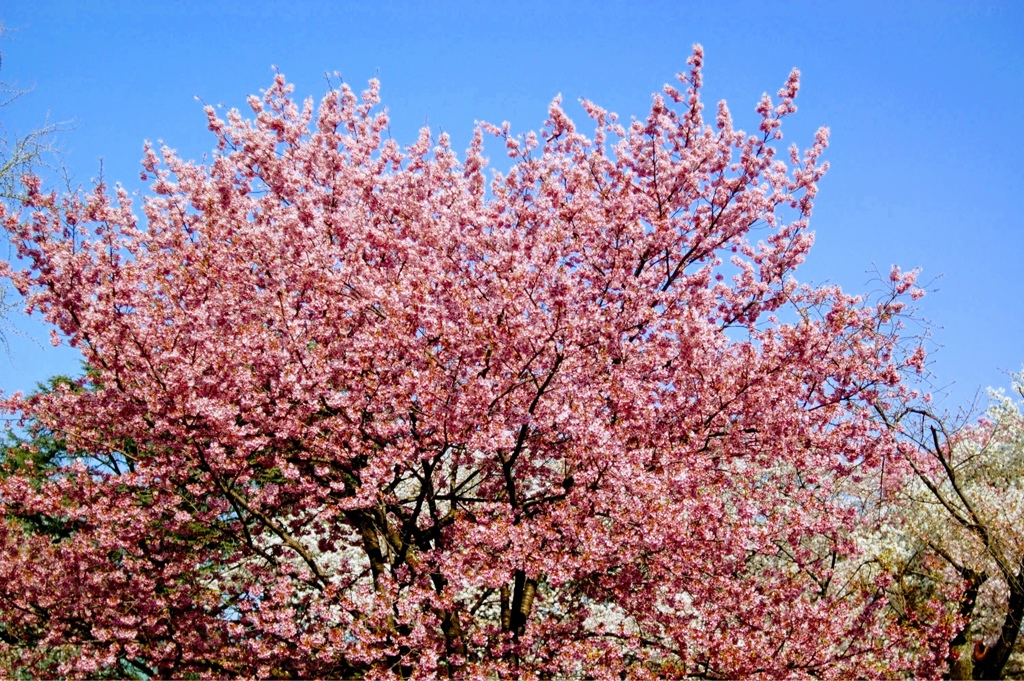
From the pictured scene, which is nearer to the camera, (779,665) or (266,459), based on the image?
(779,665)

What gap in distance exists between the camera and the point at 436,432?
901cm

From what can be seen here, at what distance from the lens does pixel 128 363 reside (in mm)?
10508

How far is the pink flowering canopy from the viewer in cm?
906

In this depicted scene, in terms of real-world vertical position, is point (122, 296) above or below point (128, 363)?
above

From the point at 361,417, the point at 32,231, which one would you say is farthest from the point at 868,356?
the point at 32,231

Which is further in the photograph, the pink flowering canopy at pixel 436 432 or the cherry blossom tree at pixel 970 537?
the cherry blossom tree at pixel 970 537

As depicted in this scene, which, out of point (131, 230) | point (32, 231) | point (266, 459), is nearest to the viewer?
point (266, 459)

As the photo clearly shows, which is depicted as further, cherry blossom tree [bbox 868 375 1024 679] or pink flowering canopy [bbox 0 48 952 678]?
cherry blossom tree [bbox 868 375 1024 679]

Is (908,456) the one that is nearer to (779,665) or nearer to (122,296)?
(779,665)

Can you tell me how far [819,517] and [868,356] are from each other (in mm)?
3136

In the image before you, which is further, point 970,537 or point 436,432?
point 970,537

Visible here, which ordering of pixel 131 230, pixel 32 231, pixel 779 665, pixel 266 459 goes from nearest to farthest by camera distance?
pixel 779 665 < pixel 266 459 < pixel 32 231 < pixel 131 230

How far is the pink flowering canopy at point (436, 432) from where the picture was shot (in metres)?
9.06

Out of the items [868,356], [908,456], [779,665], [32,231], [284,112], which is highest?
[284,112]
